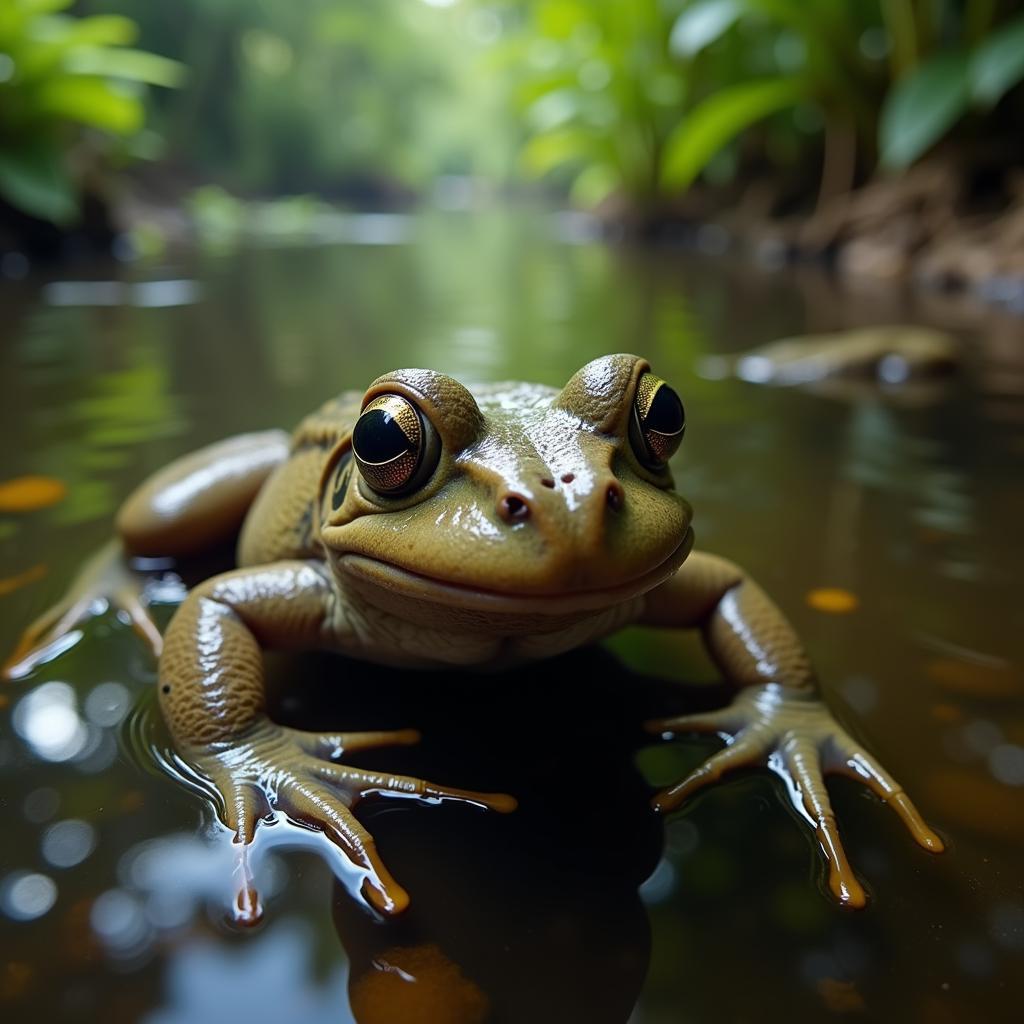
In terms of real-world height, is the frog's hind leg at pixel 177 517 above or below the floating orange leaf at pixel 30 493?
above

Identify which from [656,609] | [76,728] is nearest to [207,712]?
[76,728]

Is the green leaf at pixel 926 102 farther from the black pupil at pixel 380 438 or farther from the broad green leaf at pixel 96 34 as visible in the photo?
the black pupil at pixel 380 438

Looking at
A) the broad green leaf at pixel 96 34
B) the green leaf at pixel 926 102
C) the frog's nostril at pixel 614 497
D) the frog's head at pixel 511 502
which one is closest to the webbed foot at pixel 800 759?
the frog's head at pixel 511 502

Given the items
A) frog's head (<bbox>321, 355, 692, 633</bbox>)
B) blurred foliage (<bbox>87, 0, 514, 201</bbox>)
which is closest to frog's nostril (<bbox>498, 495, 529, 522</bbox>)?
frog's head (<bbox>321, 355, 692, 633</bbox>)

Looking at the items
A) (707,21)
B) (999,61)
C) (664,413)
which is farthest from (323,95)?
(664,413)

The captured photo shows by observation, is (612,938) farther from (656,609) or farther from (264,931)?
(656,609)

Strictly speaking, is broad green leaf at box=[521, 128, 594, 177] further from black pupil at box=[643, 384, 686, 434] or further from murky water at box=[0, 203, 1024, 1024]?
black pupil at box=[643, 384, 686, 434]

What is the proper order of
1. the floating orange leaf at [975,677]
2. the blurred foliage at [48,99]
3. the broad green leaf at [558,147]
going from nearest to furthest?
the floating orange leaf at [975,677]
the blurred foliage at [48,99]
the broad green leaf at [558,147]
